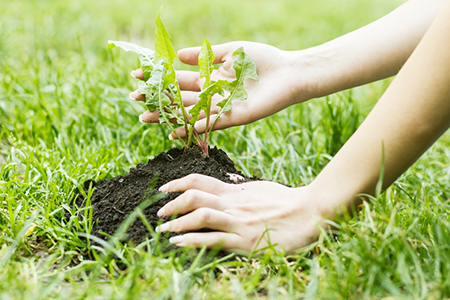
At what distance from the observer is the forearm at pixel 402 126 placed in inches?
46.9

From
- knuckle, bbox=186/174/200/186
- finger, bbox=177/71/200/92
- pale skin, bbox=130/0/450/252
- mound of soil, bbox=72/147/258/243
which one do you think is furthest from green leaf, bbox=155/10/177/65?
knuckle, bbox=186/174/200/186

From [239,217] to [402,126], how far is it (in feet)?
2.16

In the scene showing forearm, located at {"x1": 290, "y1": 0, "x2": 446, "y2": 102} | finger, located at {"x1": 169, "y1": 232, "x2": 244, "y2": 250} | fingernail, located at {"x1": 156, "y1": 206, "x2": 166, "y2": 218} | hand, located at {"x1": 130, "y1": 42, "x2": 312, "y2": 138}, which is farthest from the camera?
hand, located at {"x1": 130, "y1": 42, "x2": 312, "y2": 138}

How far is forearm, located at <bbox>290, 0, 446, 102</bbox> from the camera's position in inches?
73.2

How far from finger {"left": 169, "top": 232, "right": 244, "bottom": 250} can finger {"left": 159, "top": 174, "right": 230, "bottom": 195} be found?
19cm

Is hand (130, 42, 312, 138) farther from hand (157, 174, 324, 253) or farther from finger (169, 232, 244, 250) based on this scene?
finger (169, 232, 244, 250)

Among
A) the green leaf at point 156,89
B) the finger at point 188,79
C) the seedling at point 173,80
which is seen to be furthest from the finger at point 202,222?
the finger at point 188,79

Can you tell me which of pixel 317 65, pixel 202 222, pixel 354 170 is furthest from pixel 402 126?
pixel 317 65

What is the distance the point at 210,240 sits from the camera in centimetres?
134

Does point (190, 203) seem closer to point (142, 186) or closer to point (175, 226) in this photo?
point (175, 226)

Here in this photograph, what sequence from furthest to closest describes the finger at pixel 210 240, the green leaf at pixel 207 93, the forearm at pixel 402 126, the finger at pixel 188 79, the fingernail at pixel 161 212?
the finger at pixel 188 79 < the green leaf at pixel 207 93 < the fingernail at pixel 161 212 < the finger at pixel 210 240 < the forearm at pixel 402 126

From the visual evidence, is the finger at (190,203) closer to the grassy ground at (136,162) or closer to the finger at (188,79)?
the grassy ground at (136,162)

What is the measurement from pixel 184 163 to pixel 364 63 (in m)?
1.06

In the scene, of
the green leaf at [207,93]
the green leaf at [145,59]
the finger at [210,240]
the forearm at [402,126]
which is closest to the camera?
the forearm at [402,126]
